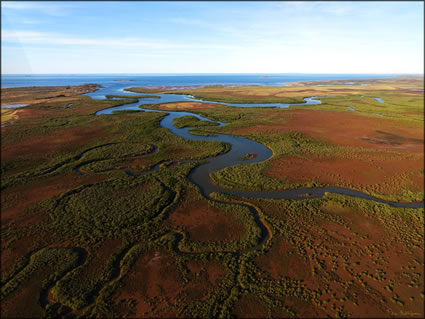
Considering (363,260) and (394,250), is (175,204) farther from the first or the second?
(394,250)

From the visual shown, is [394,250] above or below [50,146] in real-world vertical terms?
below

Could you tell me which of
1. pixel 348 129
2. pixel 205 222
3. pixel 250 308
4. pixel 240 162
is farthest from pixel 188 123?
pixel 250 308

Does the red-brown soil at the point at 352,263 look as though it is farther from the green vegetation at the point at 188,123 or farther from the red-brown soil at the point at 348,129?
the green vegetation at the point at 188,123

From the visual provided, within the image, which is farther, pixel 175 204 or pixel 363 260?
pixel 175 204

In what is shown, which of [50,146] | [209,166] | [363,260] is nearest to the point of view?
[363,260]

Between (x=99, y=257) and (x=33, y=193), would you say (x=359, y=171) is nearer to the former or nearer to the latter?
(x=99, y=257)

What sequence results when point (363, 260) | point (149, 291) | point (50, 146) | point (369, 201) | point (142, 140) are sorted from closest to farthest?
1. point (149, 291)
2. point (363, 260)
3. point (369, 201)
4. point (50, 146)
5. point (142, 140)

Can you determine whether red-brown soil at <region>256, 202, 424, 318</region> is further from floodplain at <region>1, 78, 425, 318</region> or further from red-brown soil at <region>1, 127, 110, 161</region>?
red-brown soil at <region>1, 127, 110, 161</region>

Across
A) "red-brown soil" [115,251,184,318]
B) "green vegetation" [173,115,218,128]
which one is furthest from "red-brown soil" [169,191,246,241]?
"green vegetation" [173,115,218,128]

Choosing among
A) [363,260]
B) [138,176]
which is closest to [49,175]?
[138,176]
